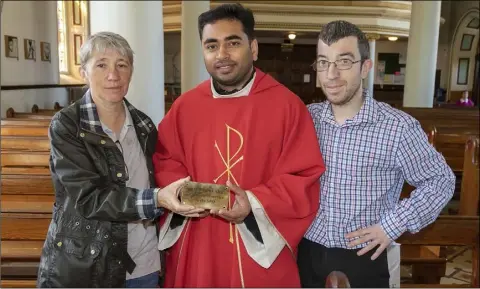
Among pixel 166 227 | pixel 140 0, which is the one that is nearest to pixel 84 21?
pixel 140 0

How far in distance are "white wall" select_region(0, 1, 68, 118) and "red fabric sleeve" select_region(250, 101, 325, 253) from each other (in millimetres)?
8741

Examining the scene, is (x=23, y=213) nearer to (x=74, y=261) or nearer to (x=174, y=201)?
(x=74, y=261)

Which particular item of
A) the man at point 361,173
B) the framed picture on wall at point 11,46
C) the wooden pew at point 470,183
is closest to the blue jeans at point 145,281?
the man at point 361,173

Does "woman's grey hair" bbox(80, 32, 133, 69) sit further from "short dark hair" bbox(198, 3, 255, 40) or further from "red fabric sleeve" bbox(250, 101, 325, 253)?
"red fabric sleeve" bbox(250, 101, 325, 253)

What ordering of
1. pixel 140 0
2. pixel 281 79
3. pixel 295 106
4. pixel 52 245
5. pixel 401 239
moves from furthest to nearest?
1. pixel 281 79
2. pixel 140 0
3. pixel 401 239
4. pixel 295 106
5. pixel 52 245

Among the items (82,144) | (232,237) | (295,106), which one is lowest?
(232,237)

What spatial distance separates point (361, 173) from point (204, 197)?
0.69m

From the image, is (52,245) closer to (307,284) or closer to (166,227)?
(166,227)

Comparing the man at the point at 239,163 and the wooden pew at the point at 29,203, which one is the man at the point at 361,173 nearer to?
the man at the point at 239,163

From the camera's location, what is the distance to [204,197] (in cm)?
169

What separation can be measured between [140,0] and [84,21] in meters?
11.9

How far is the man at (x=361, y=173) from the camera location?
1.85 m

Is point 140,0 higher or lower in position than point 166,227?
higher

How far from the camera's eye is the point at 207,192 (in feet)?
5.57
